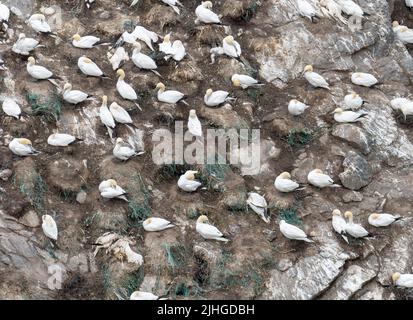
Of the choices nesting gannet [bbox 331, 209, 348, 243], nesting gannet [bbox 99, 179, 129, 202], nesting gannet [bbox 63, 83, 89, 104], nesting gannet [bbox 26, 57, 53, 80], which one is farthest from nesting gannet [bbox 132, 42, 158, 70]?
nesting gannet [bbox 331, 209, 348, 243]

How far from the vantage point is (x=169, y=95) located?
1530cm

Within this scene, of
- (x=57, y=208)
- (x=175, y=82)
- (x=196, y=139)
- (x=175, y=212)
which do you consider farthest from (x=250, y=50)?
(x=57, y=208)

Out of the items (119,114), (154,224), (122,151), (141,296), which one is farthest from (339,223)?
(119,114)

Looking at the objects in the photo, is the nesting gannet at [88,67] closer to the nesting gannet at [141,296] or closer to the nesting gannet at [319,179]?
the nesting gannet at [319,179]

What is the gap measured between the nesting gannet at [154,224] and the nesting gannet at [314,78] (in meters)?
4.91

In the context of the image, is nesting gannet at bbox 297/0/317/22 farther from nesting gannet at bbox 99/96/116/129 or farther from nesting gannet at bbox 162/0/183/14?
nesting gannet at bbox 99/96/116/129

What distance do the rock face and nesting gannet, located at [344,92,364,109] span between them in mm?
1205

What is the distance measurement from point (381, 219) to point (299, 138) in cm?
254

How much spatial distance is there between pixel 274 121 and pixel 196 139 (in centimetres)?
174

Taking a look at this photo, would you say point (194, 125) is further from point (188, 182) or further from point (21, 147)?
point (21, 147)

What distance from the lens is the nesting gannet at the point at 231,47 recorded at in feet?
53.3

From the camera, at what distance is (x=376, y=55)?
1761cm

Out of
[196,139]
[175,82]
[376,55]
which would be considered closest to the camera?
[196,139]

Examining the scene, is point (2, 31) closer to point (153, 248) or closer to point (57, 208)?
point (57, 208)
